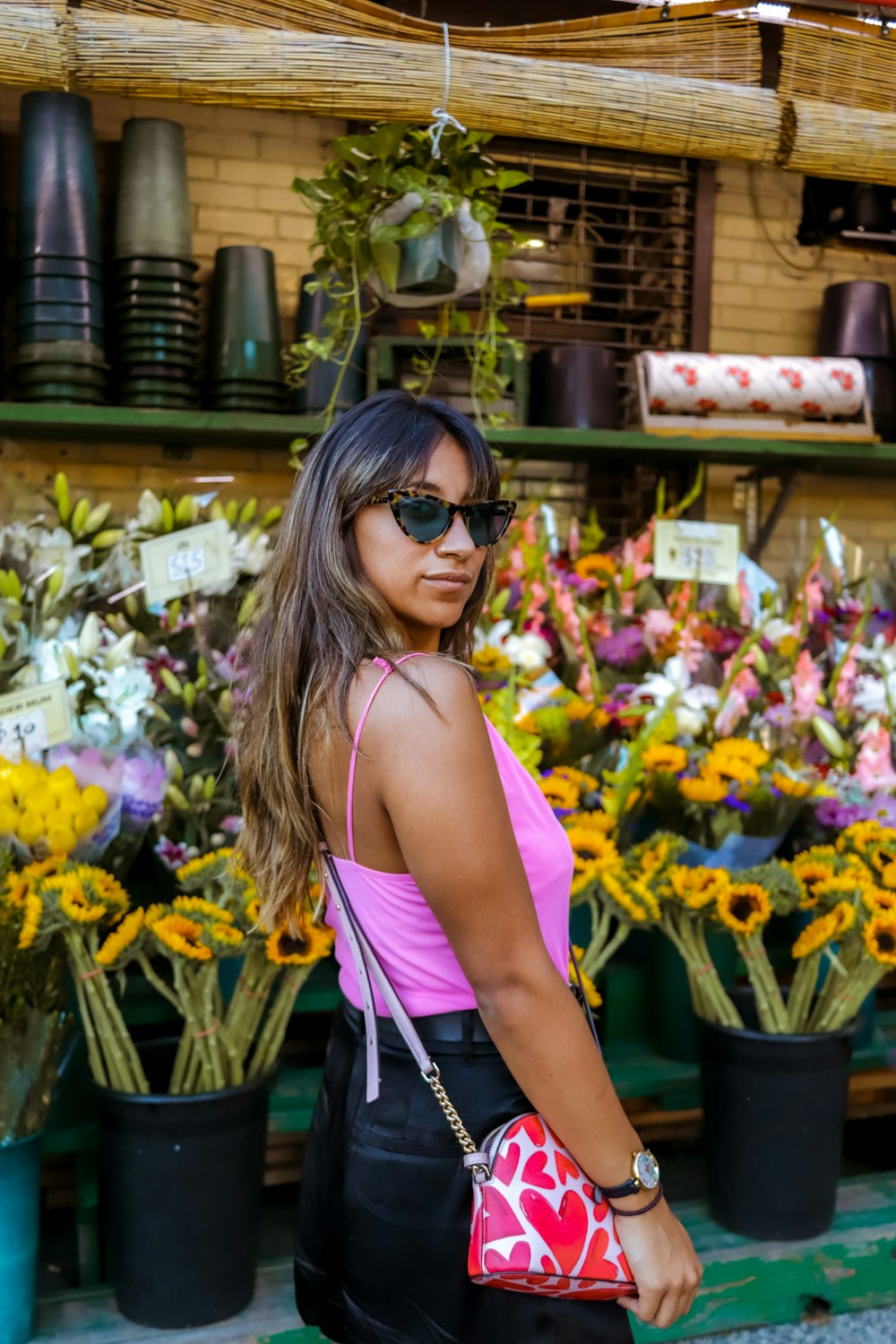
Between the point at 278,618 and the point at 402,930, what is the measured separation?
33cm

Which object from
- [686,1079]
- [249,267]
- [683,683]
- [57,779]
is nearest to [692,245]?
[249,267]

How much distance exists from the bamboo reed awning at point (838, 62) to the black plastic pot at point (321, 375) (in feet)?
3.89

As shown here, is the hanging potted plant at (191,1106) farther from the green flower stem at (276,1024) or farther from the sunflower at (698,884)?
the sunflower at (698,884)

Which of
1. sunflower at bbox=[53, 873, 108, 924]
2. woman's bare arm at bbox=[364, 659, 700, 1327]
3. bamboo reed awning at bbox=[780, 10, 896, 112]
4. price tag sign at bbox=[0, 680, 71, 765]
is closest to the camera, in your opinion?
woman's bare arm at bbox=[364, 659, 700, 1327]

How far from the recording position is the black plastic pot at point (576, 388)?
336 centimetres

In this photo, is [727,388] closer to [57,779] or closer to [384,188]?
[384,188]

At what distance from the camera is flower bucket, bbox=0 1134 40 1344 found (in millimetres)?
1866

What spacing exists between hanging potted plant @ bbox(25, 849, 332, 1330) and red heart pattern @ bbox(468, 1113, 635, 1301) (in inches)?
29.6

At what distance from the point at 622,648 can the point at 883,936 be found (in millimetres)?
949

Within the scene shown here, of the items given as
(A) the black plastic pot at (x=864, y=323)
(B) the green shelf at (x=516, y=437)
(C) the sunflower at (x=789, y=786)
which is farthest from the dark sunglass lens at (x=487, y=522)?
(A) the black plastic pot at (x=864, y=323)

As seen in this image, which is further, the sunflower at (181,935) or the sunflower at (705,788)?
the sunflower at (705,788)

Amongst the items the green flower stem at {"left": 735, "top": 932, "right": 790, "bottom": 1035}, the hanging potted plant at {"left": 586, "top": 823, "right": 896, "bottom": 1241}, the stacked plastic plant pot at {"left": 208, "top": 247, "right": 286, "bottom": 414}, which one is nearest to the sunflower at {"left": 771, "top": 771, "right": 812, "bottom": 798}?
the hanging potted plant at {"left": 586, "top": 823, "right": 896, "bottom": 1241}

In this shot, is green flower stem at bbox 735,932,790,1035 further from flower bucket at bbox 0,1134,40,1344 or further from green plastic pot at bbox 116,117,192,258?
green plastic pot at bbox 116,117,192,258

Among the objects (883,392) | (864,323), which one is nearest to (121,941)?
(883,392)
